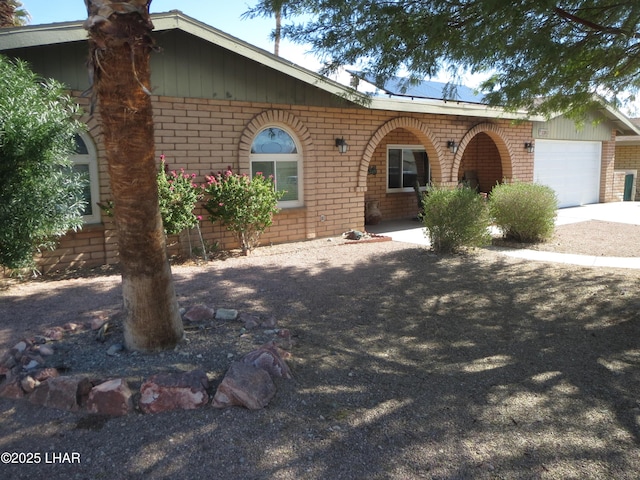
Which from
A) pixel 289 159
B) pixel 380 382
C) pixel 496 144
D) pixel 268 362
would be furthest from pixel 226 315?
pixel 496 144

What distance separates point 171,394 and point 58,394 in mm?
770

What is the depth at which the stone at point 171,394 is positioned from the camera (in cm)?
353

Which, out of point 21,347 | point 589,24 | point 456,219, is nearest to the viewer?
point 21,347

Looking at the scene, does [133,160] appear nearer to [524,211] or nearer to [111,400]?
[111,400]

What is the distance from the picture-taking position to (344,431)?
3.37m

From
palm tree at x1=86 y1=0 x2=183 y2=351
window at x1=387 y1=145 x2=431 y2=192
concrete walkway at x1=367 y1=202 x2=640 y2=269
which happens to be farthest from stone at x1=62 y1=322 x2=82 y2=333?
window at x1=387 y1=145 x2=431 y2=192

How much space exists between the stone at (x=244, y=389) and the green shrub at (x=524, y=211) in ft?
26.0

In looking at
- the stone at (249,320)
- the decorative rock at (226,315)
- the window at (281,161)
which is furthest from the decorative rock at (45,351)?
the window at (281,161)

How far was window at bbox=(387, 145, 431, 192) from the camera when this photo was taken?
600 inches

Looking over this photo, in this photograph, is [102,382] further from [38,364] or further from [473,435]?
[473,435]

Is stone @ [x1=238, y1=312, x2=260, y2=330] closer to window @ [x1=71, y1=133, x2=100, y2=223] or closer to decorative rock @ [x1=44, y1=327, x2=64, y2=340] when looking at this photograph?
decorative rock @ [x1=44, y1=327, x2=64, y2=340]

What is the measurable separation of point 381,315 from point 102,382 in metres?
3.14

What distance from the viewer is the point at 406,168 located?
617 inches

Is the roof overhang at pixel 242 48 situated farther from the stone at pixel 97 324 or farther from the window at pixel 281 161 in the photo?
the stone at pixel 97 324
